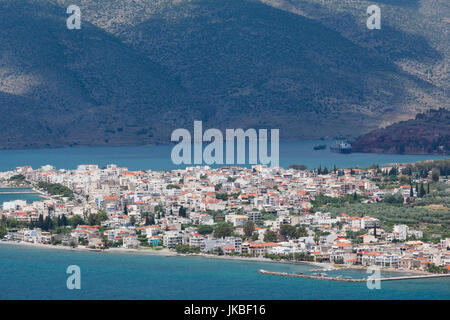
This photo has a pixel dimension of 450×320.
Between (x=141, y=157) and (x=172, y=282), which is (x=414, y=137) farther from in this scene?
(x=172, y=282)

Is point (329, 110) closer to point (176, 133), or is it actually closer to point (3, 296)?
point (176, 133)

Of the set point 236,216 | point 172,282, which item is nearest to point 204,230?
point 236,216

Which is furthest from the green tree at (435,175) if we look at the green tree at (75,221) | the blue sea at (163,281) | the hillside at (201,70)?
the hillside at (201,70)

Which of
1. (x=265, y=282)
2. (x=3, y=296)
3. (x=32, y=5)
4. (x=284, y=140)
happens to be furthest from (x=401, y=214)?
(x=32, y=5)

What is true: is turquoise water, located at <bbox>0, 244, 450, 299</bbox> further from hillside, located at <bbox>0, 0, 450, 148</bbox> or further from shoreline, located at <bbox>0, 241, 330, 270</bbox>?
hillside, located at <bbox>0, 0, 450, 148</bbox>
